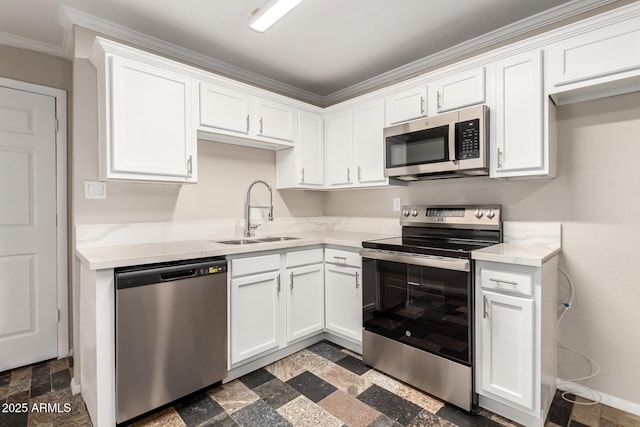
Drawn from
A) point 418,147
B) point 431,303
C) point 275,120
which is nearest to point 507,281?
point 431,303

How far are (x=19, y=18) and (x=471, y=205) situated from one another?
3.34 meters

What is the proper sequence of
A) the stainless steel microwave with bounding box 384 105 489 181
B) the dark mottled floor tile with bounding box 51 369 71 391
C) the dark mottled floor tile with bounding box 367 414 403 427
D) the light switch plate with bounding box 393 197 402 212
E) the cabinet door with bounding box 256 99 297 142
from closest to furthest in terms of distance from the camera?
the dark mottled floor tile with bounding box 367 414 403 427
the stainless steel microwave with bounding box 384 105 489 181
the dark mottled floor tile with bounding box 51 369 71 391
the cabinet door with bounding box 256 99 297 142
the light switch plate with bounding box 393 197 402 212

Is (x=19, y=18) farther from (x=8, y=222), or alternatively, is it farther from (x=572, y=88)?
(x=572, y=88)

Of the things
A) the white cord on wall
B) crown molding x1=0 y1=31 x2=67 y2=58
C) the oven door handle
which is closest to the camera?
the oven door handle

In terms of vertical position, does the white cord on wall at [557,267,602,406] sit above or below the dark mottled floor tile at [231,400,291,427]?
above

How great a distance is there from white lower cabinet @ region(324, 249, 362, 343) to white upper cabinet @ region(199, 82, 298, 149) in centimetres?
110

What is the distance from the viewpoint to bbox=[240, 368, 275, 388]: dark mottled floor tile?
218cm

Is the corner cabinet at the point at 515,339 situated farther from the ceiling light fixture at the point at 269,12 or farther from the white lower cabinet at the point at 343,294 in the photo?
the ceiling light fixture at the point at 269,12

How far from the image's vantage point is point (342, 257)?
2627 millimetres

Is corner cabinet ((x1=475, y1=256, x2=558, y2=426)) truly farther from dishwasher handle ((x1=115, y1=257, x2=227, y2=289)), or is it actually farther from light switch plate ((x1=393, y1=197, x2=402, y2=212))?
dishwasher handle ((x1=115, y1=257, x2=227, y2=289))

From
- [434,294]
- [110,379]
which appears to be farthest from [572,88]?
[110,379]


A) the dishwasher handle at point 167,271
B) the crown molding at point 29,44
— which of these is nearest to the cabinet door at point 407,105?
the dishwasher handle at point 167,271

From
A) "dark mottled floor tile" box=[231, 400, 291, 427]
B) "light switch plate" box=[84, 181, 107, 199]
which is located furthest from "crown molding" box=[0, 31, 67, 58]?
"dark mottled floor tile" box=[231, 400, 291, 427]

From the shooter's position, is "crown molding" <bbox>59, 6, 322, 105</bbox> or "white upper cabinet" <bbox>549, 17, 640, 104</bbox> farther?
"crown molding" <bbox>59, 6, 322, 105</bbox>
